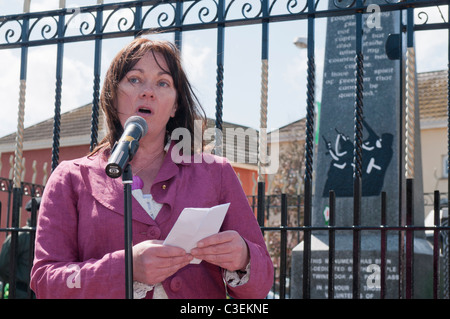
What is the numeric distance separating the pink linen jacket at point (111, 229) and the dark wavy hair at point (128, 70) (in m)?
0.22

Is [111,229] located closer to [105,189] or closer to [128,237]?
[105,189]

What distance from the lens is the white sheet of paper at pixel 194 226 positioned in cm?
Result: 188

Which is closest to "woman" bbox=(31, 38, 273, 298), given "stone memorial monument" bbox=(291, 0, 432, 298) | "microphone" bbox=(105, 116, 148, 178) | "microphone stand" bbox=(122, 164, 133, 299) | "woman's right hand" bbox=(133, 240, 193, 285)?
"woman's right hand" bbox=(133, 240, 193, 285)

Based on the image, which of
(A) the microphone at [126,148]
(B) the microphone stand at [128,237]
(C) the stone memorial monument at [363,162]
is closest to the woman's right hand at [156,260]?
(B) the microphone stand at [128,237]

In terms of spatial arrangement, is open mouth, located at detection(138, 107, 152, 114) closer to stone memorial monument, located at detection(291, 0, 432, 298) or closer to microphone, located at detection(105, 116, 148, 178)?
microphone, located at detection(105, 116, 148, 178)

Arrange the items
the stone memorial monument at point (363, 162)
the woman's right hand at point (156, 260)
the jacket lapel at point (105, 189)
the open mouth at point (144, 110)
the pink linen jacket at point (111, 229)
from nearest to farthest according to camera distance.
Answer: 1. the woman's right hand at point (156, 260)
2. the pink linen jacket at point (111, 229)
3. the jacket lapel at point (105, 189)
4. the open mouth at point (144, 110)
5. the stone memorial monument at point (363, 162)

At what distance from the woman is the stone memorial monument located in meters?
3.92

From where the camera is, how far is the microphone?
1781mm

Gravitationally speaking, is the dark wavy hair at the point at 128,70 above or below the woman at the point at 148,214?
above

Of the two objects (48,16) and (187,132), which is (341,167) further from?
(187,132)

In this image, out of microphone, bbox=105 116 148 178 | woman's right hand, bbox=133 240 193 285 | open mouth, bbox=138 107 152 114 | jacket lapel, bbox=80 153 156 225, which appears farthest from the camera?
open mouth, bbox=138 107 152 114

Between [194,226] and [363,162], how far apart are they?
4.77m

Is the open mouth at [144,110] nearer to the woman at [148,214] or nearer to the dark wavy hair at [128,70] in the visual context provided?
the woman at [148,214]
